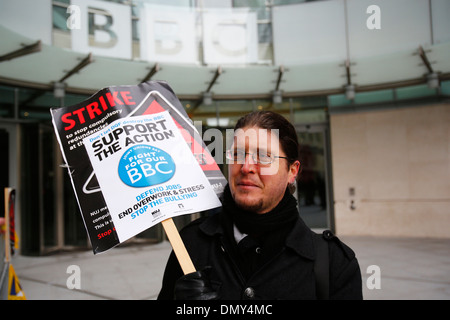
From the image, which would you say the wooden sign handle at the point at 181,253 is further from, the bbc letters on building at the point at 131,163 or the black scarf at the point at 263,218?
the black scarf at the point at 263,218

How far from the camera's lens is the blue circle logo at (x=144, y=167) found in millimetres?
1721

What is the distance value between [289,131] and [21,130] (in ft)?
27.1

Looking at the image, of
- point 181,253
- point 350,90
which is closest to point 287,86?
point 350,90

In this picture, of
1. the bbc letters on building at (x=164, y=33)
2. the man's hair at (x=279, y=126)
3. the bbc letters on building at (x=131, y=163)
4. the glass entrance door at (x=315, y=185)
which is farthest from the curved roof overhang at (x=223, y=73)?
the man's hair at (x=279, y=126)

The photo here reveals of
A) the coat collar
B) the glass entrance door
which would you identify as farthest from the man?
the glass entrance door

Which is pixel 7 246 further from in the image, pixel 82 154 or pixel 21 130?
pixel 21 130

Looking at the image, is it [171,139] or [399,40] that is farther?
[399,40]

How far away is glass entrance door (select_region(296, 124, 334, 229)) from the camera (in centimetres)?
1018

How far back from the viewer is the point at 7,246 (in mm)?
4250

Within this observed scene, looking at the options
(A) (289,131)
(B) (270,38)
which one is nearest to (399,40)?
→ (B) (270,38)

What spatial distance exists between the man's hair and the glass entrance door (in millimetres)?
8548

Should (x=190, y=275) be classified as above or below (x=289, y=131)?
below

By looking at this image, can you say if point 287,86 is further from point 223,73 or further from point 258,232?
point 258,232

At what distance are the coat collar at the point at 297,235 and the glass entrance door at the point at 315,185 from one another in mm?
8609
